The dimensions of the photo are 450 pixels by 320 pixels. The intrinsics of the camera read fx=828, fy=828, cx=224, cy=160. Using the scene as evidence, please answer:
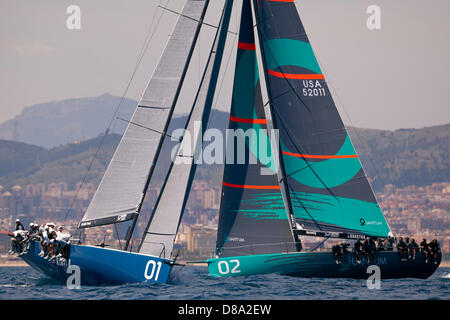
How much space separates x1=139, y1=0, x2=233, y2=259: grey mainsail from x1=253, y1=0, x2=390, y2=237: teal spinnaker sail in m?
1.80

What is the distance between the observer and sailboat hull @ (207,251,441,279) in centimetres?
2581

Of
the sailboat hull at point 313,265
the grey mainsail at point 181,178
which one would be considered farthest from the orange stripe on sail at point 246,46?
the sailboat hull at point 313,265

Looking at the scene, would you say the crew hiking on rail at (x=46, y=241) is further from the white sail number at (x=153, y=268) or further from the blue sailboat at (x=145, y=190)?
the white sail number at (x=153, y=268)

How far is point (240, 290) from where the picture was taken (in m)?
23.2

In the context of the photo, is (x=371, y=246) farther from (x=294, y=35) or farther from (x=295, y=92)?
(x=294, y=35)

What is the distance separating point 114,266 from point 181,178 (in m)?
4.04

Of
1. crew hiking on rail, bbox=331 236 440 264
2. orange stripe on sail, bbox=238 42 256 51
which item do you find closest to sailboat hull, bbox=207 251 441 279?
crew hiking on rail, bbox=331 236 440 264

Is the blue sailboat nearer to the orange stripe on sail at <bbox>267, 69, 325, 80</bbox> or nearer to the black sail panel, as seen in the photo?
the black sail panel

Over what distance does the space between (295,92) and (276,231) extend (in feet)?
15.6

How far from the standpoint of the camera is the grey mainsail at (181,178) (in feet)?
80.5

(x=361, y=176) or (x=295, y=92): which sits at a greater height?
(x=295, y=92)

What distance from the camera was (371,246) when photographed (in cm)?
2661
